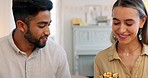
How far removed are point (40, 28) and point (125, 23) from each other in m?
0.52

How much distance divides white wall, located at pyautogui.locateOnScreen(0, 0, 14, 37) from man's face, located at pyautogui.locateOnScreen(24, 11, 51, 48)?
2166 mm

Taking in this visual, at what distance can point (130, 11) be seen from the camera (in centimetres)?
137

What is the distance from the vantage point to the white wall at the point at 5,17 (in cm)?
360

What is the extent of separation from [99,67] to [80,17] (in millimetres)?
3858

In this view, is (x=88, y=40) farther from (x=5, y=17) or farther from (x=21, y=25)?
(x=21, y=25)

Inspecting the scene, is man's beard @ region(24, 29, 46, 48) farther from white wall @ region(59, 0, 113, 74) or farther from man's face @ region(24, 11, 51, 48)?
white wall @ region(59, 0, 113, 74)

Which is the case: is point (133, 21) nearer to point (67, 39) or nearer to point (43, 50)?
point (43, 50)

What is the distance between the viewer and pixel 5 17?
365 centimetres

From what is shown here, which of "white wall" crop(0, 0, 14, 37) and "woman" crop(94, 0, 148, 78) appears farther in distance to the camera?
"white wall" crop(0, 0, 14, 37)

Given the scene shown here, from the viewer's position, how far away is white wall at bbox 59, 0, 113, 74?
530cm

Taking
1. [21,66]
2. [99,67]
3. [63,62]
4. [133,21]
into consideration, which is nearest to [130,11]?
[133,21]

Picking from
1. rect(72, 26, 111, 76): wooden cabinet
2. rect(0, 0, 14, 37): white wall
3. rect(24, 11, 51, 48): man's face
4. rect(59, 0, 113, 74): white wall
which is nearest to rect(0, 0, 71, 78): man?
rect(24, 11, 51, 48): man's face

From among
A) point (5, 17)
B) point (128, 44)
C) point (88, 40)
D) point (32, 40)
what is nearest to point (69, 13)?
point (88, 40)

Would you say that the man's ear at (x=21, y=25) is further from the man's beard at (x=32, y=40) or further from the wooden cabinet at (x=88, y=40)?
the wooden cabinet at (x=88, y=40)
